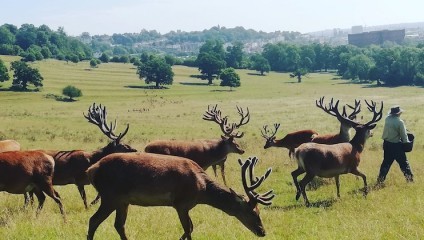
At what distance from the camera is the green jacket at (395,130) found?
14.1 meters

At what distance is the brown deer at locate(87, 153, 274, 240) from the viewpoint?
7.99m

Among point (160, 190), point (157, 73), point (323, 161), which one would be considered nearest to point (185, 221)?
point (160, 190)

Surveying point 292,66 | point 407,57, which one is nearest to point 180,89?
point 407,57

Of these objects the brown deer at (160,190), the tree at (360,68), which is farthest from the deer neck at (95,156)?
the tree at (360,68)

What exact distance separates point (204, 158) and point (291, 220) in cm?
576

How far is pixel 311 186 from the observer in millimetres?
14719

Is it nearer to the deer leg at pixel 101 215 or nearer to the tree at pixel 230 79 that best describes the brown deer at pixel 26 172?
the deer leg at pixel 101 215

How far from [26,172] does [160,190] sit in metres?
3.75

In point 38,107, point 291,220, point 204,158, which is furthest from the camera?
point 38,107

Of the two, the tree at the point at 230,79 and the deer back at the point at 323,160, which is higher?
A: the deer back at the point at 323,160

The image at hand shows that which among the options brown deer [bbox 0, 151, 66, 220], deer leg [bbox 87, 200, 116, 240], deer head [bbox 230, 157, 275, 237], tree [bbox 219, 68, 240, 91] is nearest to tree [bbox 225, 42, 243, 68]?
tree [bbox 219, 68, 240, 91]

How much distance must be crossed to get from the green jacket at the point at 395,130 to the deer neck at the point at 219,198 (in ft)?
25.5

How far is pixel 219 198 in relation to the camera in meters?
8.26

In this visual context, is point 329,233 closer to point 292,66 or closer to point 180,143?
point 180,143
